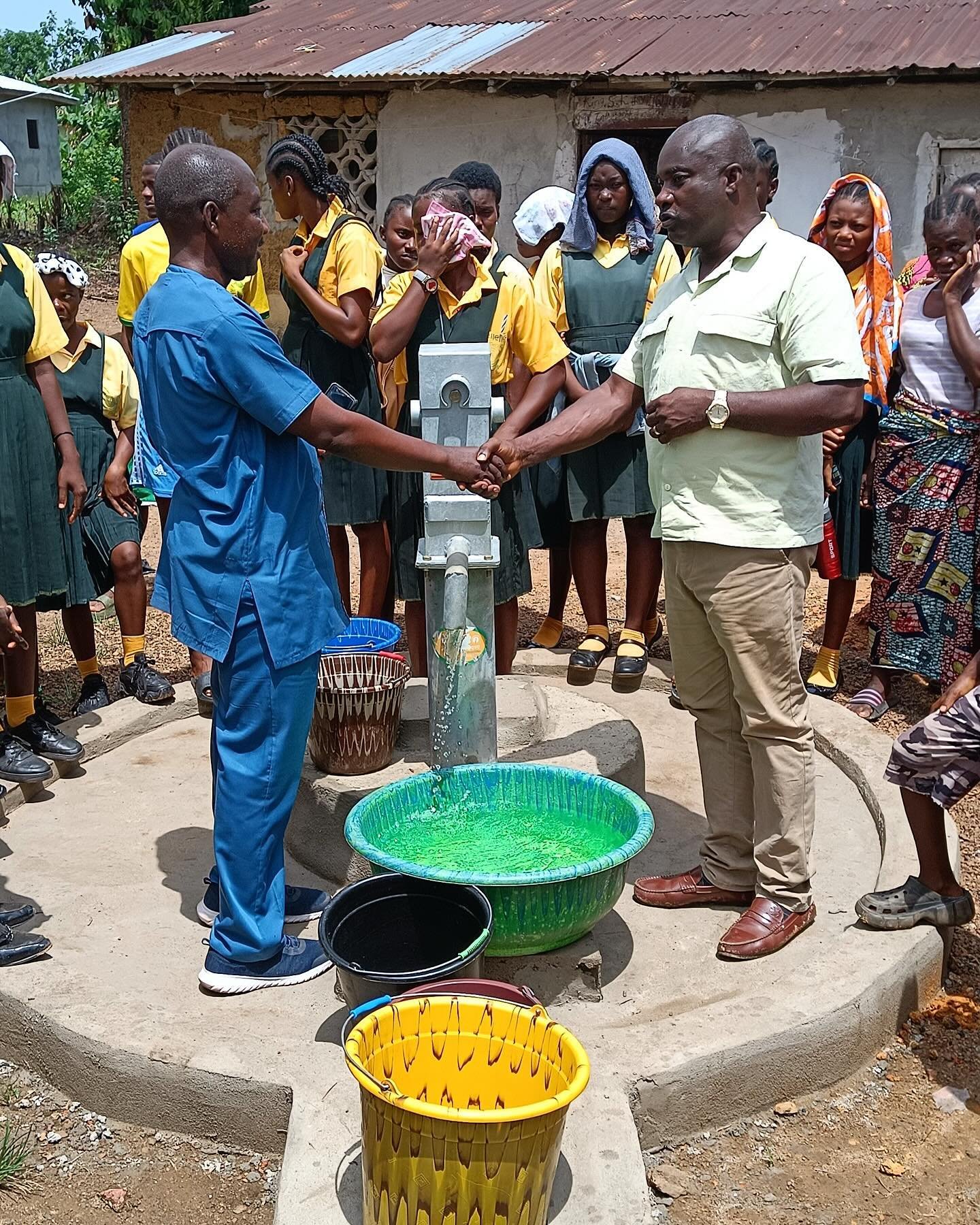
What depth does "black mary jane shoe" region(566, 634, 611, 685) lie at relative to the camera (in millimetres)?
5250

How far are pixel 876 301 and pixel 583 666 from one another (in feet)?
6.15

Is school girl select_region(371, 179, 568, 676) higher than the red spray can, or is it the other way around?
school girl select_region(371, 179, 568, 676)

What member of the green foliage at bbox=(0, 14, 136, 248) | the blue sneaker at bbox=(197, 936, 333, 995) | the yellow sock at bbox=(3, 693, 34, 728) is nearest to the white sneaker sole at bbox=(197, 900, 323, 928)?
the blue sneaker at bbox=(197, 936, 333, 995)

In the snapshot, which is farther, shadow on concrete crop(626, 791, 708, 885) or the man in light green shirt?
shadow on concrete crop(626, 791, 708, 885)

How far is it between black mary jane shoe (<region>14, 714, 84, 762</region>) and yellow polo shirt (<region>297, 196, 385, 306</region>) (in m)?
1.90

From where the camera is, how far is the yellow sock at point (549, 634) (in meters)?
5.75

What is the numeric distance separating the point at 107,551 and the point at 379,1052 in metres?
3.19

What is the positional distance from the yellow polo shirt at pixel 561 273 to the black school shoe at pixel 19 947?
3026 mm

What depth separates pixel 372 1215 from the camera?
7.50ft

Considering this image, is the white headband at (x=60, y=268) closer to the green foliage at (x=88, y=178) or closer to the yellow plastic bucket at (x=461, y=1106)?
the yellow plastic bucket at (x=461, y=1106)

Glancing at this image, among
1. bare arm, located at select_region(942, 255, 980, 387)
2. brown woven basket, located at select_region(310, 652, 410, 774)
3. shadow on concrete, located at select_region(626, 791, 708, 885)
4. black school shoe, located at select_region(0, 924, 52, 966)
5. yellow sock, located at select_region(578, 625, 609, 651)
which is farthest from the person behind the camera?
yellow sock, located at select_region(578, 625, 609, 651)

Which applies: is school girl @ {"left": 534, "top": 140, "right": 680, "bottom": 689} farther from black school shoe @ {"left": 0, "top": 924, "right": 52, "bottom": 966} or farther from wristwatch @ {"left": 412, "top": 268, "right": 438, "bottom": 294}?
black school shoe @ {"left": 0, "top": 924, "right": 52, "bottom": 966}

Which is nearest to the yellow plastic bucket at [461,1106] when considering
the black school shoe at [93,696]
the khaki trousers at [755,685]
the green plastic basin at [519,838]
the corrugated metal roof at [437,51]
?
the green plastic basin at [519,838]

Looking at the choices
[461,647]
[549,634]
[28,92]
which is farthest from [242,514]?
[28,92]
